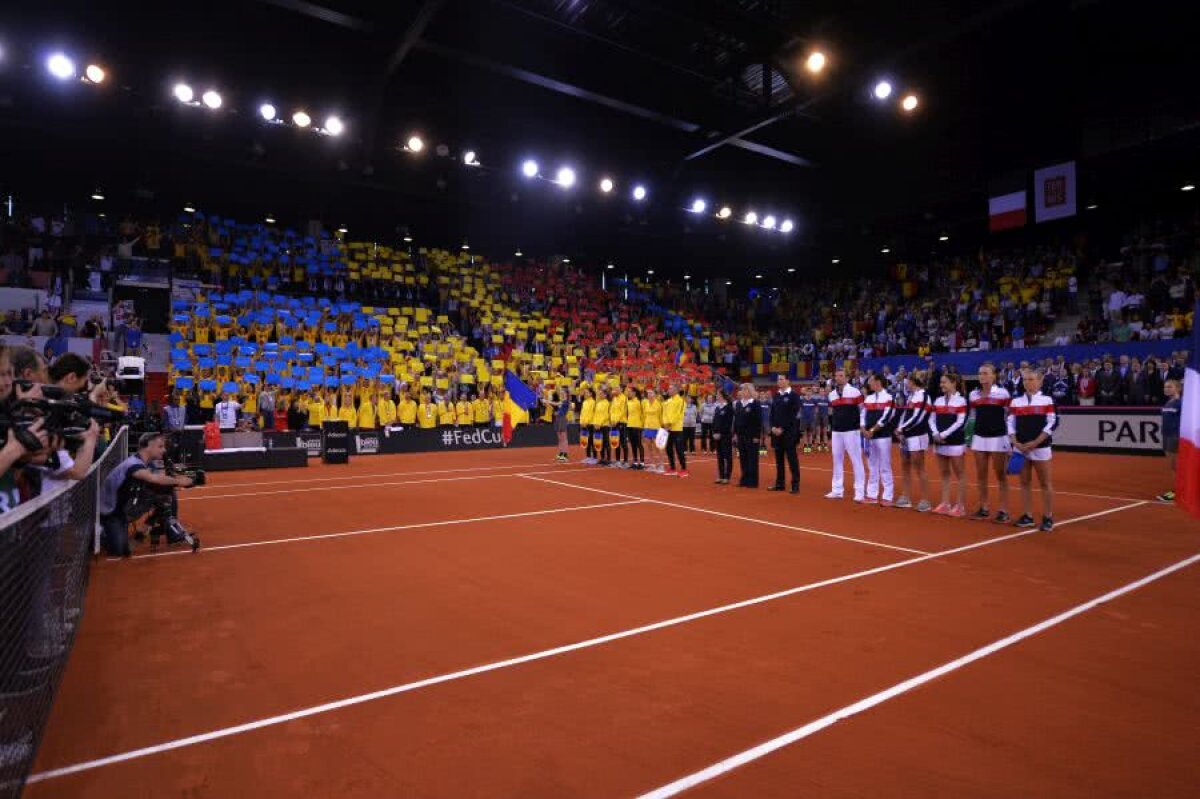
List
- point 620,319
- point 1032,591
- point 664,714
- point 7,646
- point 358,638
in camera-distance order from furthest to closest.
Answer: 1. point 620,319
2. point 1032,591
3. point 358,638
4. point 664,714
5. point 7,646

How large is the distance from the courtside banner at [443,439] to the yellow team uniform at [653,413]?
825cm

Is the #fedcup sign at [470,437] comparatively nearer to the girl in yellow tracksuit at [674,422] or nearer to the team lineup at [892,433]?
the team lineup at [892,433]

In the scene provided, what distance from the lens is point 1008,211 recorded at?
24094mm

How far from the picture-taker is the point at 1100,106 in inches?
830

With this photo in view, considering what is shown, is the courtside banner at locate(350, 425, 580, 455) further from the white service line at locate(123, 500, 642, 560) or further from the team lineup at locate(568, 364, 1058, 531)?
the white service line at locate(123, 500, 642, 560)

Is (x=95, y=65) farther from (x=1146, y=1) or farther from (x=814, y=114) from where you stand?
(x=1146, y=1)

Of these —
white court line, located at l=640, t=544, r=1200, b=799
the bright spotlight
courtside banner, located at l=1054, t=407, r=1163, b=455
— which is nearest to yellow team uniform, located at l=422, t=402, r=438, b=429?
the bright spotlight

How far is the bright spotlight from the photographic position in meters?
15.6

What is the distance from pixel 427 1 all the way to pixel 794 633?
1549cm

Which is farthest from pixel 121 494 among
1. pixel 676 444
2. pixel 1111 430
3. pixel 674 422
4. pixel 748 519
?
pixel 1111 430

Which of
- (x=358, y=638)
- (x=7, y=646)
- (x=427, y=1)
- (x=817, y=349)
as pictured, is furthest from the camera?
(x=817, y=349)

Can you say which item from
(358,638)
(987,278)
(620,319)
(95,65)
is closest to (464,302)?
(620,319)

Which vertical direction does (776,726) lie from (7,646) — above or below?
below

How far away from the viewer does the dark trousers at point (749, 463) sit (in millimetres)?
12680
